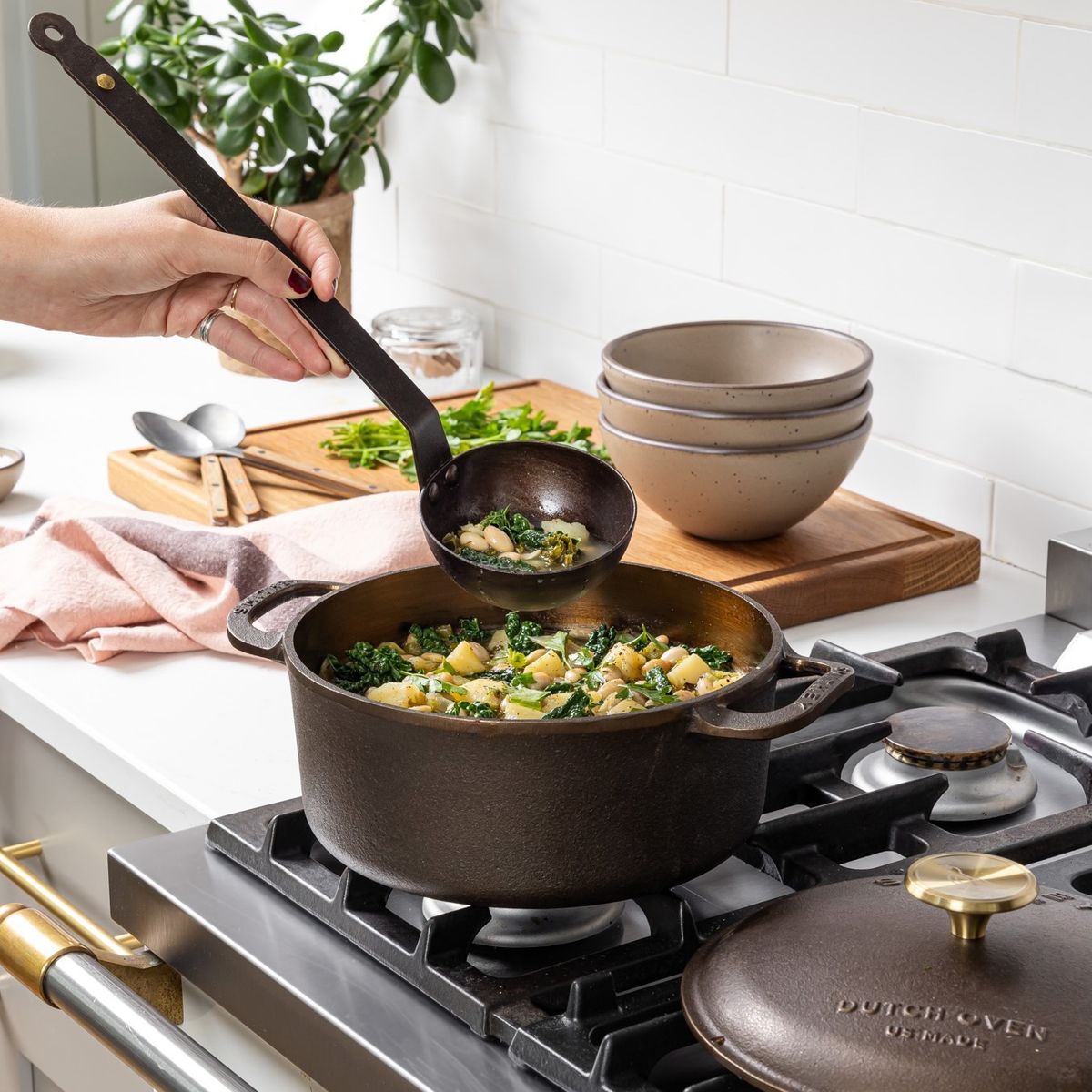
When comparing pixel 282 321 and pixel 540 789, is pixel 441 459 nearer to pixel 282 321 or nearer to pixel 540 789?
pixel 282 321

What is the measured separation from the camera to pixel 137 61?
2.05 metres

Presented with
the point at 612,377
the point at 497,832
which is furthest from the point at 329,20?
the point at 497,832

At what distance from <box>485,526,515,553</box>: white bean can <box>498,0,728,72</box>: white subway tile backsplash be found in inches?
33.3

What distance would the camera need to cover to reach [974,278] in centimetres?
152

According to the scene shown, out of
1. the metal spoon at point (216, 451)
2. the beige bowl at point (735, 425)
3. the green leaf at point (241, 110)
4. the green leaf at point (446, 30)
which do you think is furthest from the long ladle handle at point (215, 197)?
the green leaf at point (446, 30)

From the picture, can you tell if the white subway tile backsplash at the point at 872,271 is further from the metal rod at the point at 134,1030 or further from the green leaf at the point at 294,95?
the metal rod at the point at 134,1030

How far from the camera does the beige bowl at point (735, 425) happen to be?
1.42m

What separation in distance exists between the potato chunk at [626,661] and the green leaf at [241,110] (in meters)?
1.18

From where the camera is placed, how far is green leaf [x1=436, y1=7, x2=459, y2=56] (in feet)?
6.68

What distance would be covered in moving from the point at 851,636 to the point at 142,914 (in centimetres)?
67

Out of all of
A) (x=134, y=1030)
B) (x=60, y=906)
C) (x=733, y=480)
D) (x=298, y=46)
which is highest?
(x=298, y=46)

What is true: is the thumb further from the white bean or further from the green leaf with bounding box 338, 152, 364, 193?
the green leaf with bounding box 338, 152, 364, 193

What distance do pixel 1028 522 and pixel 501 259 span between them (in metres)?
0.88

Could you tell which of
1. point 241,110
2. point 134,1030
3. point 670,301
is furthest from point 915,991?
point 241,110
